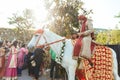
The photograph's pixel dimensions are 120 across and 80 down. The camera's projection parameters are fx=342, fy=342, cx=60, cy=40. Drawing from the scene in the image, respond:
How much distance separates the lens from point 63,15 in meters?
19.0

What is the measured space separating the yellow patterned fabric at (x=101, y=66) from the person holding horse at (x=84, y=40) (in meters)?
0.32

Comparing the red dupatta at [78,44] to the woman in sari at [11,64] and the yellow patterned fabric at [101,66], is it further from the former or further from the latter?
the woman in sari at [11,64]

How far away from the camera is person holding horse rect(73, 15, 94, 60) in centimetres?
879

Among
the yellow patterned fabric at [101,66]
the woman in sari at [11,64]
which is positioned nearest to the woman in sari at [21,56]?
the woman in sari at [11,64]

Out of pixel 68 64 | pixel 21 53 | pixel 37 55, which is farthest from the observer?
pixel 21 53

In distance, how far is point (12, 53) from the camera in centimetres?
1284

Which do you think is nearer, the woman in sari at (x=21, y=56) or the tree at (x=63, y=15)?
the woman in sari at (x=21, y=56)

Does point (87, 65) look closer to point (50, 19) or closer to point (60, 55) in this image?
point (60, 55)

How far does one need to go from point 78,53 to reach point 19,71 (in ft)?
22.6

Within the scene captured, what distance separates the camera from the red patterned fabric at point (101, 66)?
9.14 meters

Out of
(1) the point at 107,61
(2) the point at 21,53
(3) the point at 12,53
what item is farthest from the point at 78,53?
(2) the point at 21,53

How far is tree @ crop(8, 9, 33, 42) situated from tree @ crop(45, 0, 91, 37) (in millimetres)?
9591

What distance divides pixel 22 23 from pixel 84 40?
880 inches

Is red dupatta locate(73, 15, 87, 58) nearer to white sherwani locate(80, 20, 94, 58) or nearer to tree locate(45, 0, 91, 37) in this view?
white sherwani locate(80, 20, 94, 58)
